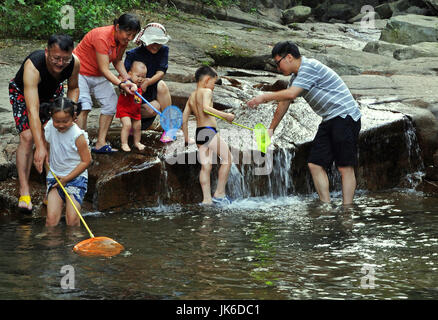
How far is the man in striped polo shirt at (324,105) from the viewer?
20.2 ft

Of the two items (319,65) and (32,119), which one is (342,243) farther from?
(32,119)

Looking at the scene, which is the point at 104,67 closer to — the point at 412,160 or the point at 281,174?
the point at 281,174

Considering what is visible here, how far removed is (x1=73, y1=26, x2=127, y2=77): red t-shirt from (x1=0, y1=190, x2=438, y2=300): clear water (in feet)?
5.34

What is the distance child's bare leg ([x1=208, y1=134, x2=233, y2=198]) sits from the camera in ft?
21.9

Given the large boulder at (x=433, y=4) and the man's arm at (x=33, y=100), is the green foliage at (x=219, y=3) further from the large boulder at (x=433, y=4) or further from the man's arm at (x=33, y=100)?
the man's arm at (x=33, y=100)

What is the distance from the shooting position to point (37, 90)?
17.6 ft

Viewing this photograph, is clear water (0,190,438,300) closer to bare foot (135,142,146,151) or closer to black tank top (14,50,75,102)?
bare foot (135,142,146,151)

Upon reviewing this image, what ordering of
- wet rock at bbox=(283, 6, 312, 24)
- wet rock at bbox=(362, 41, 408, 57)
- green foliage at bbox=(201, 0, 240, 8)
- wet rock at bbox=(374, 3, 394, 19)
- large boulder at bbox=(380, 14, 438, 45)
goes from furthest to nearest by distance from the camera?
wet rock at bbox=(374, 3, 394, 19)
wet rock at bbox=(283, 6, 312, 24)
large boulder at bbox=(380, 14, 438, 45)
green foliage at bbox=(201, 0, 240, 8)
wet rock at bbox=(362, 41, 408, 57)

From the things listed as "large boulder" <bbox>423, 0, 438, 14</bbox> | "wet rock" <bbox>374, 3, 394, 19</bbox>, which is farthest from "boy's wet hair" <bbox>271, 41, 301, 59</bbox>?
"wet rock" <bbox>374, 3, 394, 19</bbox>

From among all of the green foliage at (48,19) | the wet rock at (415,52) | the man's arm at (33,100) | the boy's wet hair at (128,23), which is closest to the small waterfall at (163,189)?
the boy's wet hair at (128,23)

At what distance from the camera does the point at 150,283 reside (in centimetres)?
381

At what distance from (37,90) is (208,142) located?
206 centimetres

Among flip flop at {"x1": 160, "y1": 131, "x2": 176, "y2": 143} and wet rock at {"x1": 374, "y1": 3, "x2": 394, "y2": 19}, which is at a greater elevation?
wet rock at {"x1": 374, "y1": 3, "x2": 394, "y2": 19}
